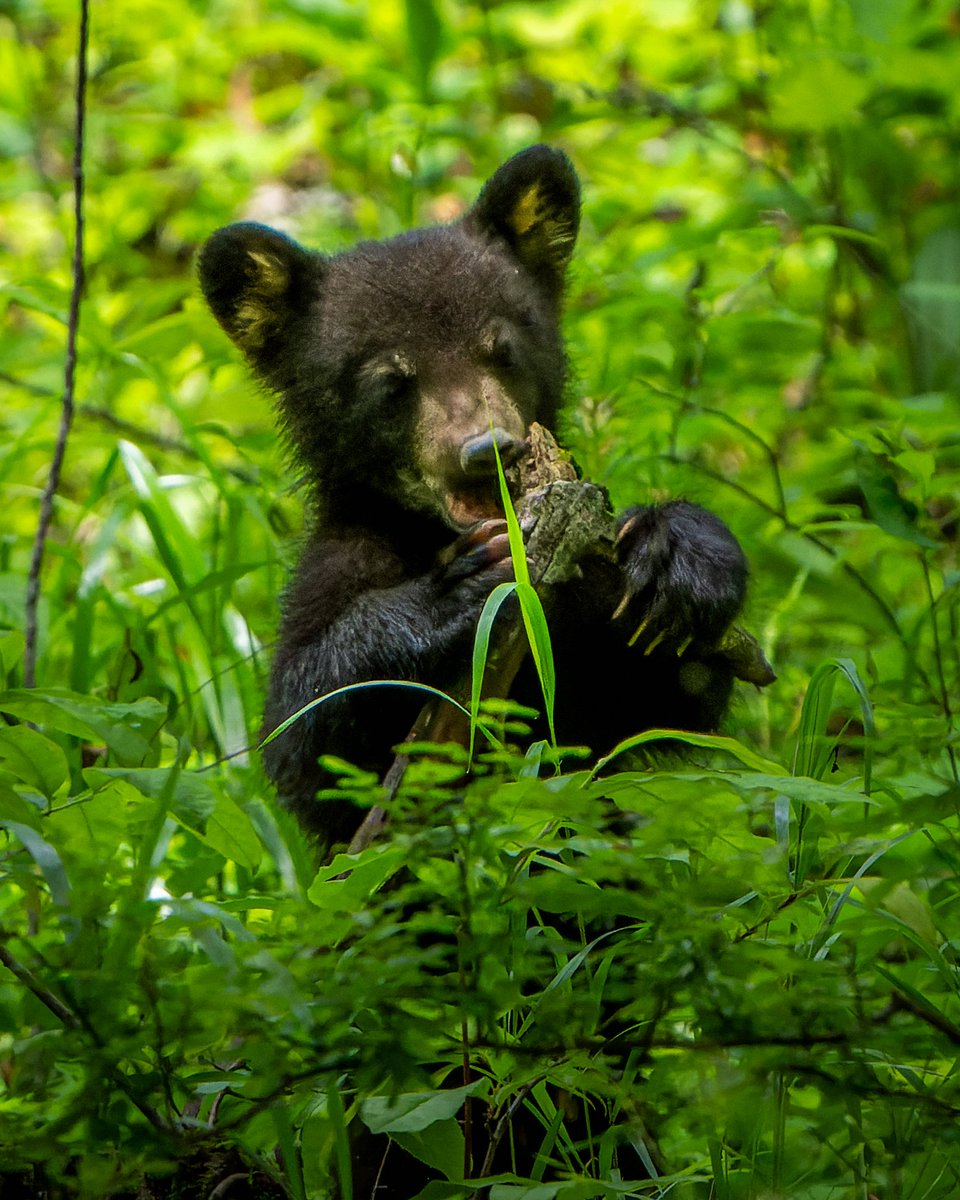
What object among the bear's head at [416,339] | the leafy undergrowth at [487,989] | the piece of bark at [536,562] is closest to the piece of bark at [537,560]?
the piece of bark at [536,562]

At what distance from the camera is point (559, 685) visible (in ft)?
11.1

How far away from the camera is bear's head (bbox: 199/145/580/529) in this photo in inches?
130

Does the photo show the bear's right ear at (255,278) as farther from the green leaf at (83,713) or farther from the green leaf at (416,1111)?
the green leaf at (416,1111)

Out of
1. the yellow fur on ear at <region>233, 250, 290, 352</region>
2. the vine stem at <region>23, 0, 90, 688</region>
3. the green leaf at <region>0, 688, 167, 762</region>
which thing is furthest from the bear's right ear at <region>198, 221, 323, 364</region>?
the green leaf at <region>0, 688, 167, 762</region>

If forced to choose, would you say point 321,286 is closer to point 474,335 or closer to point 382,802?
point 474,335

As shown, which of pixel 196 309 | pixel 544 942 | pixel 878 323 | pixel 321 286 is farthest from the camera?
pixel 878 323

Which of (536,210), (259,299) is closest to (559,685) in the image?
(259,299)

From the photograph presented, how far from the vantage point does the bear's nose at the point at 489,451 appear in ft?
9.84

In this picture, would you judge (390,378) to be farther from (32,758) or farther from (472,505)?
(32,758)

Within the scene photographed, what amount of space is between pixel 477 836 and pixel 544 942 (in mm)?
354

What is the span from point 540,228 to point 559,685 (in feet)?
4.81

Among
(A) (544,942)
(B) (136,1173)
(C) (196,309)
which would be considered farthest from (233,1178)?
(C) (196,309)

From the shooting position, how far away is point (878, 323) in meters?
6.85

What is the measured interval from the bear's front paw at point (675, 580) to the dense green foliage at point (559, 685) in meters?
0.38
